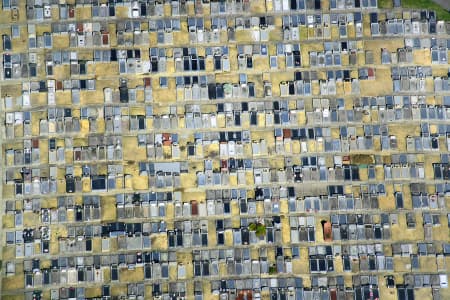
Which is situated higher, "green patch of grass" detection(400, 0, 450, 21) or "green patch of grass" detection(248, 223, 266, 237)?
"green patch of grass" detection(400, 0, 450, 21)

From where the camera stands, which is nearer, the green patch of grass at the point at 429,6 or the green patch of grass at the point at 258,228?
the green patch of grass at the point at 258,228

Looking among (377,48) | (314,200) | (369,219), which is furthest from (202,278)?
(377,48)

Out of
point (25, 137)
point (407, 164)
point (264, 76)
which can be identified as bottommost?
point (407, 164)

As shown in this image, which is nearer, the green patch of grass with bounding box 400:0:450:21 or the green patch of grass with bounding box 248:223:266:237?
the green patch of grass with bounding box 248:223:266:237

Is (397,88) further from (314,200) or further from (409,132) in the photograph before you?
(314,200)

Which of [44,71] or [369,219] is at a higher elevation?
[44,71]

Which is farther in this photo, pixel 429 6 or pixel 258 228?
pixel 429 6

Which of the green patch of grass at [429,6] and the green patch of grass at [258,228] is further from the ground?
the green patch of grass at [429,6]
